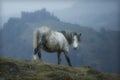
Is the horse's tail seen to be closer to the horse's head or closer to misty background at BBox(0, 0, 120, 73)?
misty background at BBox(0, 0, 120, 73)

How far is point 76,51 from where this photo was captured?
485cm

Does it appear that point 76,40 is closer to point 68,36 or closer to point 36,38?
point 68,36

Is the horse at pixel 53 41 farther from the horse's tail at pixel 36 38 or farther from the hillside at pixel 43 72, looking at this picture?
the hillside at pixel 43 72

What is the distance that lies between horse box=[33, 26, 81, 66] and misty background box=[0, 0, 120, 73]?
3.0 inches

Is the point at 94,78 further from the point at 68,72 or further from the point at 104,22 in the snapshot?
the point at 104,22

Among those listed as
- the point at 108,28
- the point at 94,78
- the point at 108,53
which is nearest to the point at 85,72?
the point at 94,78

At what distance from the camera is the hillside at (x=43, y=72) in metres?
4.46

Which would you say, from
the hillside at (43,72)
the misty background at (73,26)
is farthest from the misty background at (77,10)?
the hillside at (43,72)

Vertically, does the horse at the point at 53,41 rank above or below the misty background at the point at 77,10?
below

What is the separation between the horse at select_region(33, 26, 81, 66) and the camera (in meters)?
4.83

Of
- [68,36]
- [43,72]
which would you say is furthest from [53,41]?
[43,72]

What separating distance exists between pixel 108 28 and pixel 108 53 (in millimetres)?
384

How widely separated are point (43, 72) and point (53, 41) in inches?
24.1

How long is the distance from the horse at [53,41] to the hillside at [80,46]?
7 centimetres
